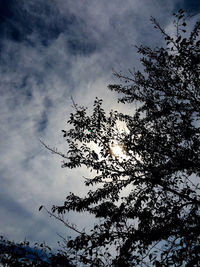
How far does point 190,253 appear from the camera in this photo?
3947mm

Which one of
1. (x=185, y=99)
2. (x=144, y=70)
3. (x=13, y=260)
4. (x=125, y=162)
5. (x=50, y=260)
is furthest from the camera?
(x=144, y=70)

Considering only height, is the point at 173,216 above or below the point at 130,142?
below

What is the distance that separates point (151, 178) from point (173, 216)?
1.42 metres

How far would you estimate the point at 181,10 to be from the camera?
214 inches

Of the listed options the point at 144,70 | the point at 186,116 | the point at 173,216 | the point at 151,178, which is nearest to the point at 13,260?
the point at 173,216

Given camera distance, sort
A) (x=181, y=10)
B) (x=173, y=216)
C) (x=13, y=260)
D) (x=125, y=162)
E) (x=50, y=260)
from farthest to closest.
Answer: (x=125, y=162) < (x=181, y=10) < (x=173, y=216) < (x=50, y=260) < (x=13, y=260)

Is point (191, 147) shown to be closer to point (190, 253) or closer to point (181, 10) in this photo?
point (190, 253)

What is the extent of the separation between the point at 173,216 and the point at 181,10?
6383 mm

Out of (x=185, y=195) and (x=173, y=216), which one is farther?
(x=185, y=195)

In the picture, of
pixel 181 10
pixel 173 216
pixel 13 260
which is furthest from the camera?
pixel 181 10

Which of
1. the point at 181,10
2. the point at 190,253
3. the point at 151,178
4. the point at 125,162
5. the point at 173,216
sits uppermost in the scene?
the point at 181,10

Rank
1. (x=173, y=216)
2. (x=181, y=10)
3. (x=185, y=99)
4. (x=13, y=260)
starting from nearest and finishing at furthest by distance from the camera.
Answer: (x=13, y=260) → (x=173, y=216) → (x=181, y=10) → (x=185, y=99)

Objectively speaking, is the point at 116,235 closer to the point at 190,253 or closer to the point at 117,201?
the point at 117,201

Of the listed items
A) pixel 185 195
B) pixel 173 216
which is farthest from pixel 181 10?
pixel 173 216
